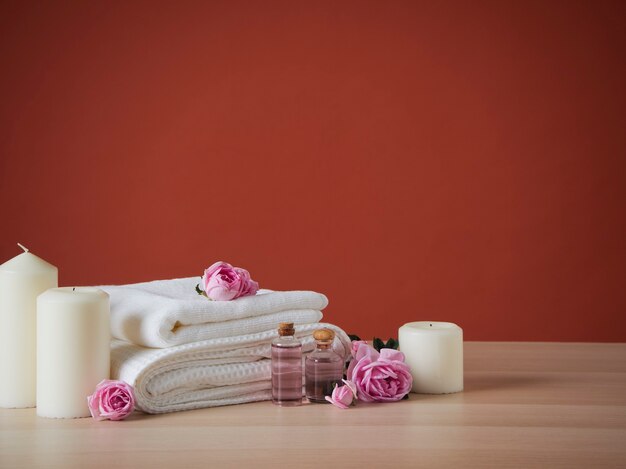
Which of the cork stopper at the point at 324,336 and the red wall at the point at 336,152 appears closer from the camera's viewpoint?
the cork stopper at the point at 324,336

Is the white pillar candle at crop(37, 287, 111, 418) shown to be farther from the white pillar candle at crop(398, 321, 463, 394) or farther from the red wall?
the red wall

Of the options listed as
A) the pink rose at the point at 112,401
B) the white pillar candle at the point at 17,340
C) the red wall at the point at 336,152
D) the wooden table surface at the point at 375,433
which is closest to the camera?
the wooden table surface at the point at 375,433

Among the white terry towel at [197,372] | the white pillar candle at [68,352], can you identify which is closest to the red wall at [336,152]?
the white terry towel at [197,372]

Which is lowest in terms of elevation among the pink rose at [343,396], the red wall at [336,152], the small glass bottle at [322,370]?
the pink rose at [343,396]

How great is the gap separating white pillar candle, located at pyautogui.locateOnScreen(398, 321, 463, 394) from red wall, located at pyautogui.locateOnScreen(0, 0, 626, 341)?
194cm

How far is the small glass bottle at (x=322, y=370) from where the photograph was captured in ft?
3.95

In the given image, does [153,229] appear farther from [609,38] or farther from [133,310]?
[133,310]

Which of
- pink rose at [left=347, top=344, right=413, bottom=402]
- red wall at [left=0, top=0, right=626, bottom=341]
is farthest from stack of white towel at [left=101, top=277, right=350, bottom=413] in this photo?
red wall at [left=0, top=0, right=626, bottom=341]

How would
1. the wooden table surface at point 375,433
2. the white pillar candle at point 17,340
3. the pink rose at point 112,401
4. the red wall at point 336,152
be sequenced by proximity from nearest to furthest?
1. the wooden table surface at point 375,433
2. the pink rose at point 112,401
3. the white pillar candle at point 17,340
4. the red wall at point 336,152

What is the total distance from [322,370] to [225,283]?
0.20 meters

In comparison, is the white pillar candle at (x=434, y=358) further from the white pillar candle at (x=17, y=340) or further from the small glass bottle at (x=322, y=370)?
the white pillar candle at (x=17, y=340)

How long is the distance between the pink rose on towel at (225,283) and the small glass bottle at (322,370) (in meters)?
0.16

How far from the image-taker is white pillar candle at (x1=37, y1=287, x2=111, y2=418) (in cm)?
113

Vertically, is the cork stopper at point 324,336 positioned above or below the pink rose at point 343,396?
above
